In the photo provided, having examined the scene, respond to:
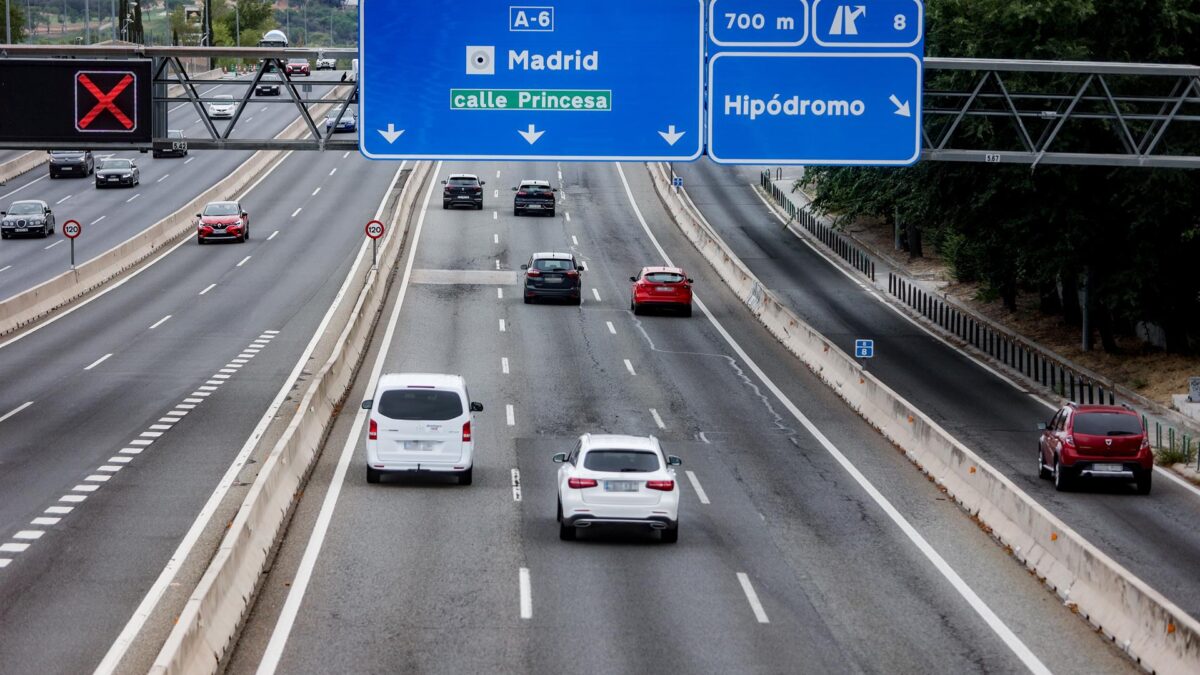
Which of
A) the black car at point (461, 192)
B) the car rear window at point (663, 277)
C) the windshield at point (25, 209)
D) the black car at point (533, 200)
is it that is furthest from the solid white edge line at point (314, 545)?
the black car at point (461, 192)

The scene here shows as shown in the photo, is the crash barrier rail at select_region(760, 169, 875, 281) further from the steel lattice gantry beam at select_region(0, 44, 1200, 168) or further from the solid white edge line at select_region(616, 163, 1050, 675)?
the steel lattice gantry beam at select_region(0, 44, 1200, 168)

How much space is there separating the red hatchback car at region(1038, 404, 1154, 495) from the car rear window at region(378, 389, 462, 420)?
11163 mm

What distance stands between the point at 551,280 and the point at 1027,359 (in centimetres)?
1567

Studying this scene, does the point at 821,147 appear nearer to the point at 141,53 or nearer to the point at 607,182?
the point at 141,53

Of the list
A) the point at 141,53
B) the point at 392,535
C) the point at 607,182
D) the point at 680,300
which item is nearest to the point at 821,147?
the point at 392,535

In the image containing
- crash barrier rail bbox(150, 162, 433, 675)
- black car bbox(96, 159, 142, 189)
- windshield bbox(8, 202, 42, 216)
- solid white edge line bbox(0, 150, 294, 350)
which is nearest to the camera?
crash barrier rail bbox(150, 162, 433, 675)

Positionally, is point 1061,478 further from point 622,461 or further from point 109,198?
point 109,198

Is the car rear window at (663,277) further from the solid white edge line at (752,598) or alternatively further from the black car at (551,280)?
the solid white edge line at (752,598)

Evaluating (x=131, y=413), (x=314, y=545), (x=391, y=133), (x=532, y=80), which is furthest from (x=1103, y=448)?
(x=131, y=413)

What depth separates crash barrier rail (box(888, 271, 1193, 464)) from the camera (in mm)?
38094

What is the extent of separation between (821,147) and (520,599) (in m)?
10.8

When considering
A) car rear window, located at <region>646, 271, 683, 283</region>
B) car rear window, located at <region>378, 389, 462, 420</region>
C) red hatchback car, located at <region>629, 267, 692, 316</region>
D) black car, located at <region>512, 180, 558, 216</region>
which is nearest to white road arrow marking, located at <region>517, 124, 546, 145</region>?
→ car rear window, located at <region>378, 389, 462, 420</region>

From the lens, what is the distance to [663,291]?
5366cm

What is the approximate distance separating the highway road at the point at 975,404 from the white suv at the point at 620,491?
690 cm
